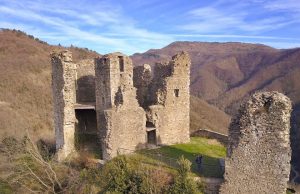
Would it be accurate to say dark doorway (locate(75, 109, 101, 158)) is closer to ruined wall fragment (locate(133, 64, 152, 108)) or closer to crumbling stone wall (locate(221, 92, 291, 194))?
ruined wall fragment (locate(133, 64, 152, 108))

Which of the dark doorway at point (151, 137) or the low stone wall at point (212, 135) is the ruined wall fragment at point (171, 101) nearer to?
the dark doorway at point (151, 137)

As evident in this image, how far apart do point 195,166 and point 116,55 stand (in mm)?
8482

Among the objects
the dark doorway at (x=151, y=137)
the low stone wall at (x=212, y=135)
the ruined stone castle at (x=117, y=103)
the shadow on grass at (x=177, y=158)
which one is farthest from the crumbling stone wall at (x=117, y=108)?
the low stone wall at (x=212, y=135)

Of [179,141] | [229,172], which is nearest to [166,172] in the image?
[229,172]

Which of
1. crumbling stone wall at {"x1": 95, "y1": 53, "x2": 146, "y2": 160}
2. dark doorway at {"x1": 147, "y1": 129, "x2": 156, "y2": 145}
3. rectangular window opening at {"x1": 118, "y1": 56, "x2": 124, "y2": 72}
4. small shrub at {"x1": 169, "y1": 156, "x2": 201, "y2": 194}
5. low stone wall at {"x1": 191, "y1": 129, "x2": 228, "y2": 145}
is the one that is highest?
rectangular window opening at {"x1": 118, "y1": 56, "x2": 124, "y2": 72}

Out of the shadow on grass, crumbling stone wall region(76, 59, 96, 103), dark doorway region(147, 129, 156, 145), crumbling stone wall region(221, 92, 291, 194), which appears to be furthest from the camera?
crumbling stone wall region(76, 59, 96, 103)

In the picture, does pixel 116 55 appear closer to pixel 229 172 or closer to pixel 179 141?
pixel 179 141

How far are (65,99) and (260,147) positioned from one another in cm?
1247

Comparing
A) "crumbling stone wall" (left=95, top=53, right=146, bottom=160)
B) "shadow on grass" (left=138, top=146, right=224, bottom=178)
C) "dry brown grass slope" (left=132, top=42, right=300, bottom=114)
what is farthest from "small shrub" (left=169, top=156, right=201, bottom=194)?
"dry brown grass slope" (left=132, top=42, right=300, bottom=114)

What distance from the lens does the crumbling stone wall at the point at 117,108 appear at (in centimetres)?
2150

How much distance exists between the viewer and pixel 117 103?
22672 millimetres

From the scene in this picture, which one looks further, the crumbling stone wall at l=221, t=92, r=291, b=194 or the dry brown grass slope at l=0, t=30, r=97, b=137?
the dry brown grass slope at l=0, t=30, r=97, b=137

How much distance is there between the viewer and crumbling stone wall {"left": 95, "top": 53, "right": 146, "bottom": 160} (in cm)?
2150

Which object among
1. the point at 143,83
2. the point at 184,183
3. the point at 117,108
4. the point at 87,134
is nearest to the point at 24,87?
the point at 87,134
